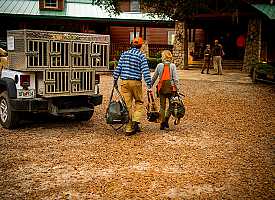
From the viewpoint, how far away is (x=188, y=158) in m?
6.59

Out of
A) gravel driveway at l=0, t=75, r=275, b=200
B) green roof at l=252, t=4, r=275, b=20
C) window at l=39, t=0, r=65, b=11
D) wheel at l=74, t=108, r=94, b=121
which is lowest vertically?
gravel driveway at l=0, t=75, r=275, b=200

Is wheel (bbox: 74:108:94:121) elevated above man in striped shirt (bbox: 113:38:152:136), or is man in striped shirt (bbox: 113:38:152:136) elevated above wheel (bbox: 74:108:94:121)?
man in striped shirt (bbox: 113:38:152:136)

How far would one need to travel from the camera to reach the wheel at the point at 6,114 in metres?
8.39

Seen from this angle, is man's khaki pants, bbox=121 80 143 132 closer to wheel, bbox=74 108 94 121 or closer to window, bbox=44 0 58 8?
wheel, bbox=74 108 94 121

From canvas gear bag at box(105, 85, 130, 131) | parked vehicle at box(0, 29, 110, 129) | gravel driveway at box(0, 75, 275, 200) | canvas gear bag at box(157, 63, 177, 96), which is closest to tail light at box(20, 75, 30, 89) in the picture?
parked vehicle at box(0, 29, 110, 129)

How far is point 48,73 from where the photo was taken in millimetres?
8164

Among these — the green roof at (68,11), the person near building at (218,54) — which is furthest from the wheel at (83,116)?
the green roof at (68,11)

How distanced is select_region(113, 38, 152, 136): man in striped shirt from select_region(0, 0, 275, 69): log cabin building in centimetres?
1681

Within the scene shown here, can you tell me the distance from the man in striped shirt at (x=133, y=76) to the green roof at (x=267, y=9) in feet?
53.0

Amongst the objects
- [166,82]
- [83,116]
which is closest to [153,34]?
[83,116]

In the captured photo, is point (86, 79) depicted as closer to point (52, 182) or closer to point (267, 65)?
point (52, 182)

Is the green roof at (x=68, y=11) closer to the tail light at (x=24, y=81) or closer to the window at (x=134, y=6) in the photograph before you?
the window at (x=134, y=6)

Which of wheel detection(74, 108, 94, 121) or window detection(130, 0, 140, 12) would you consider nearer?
wheel detection(74, 108, 94, 121)

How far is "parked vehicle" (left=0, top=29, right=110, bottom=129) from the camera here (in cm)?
803
